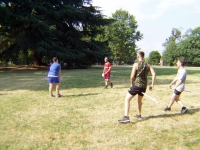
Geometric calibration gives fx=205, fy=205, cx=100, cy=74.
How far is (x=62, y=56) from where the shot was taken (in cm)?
2583

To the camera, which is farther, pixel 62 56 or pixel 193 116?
pixel 62 56

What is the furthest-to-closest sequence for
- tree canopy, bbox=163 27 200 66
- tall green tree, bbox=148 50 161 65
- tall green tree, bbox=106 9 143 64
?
tall green tree, bbox=148 50 161 65, tree canopy, bbox=163 27 200 66, tall green tree, bbox=106 9 143 64

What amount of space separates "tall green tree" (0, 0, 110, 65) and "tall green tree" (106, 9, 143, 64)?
3080 cm

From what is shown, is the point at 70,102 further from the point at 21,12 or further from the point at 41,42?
the point at 21,12

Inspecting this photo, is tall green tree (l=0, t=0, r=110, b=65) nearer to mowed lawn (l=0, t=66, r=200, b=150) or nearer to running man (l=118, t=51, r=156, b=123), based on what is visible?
mowed lawn (l=0, t=66, r=200, b=150)

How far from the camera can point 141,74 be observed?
5730 mm

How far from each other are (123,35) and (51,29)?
4199 centimetres

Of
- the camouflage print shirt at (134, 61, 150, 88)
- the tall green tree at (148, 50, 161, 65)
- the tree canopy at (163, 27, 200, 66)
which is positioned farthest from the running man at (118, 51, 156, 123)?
the tall green tree at (148, 50, 161, 65)

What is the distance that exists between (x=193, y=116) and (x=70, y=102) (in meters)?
4.56

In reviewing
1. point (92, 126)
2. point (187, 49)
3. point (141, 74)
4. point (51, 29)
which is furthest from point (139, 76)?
point (187, 49)

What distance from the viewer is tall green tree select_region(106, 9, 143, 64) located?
207 feet

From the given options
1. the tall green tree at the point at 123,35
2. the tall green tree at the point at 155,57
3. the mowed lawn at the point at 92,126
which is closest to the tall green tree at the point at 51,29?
the mowed lawn at the point at 92,126

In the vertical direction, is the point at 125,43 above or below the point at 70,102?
above

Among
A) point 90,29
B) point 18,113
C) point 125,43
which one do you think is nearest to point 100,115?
point 18,113
